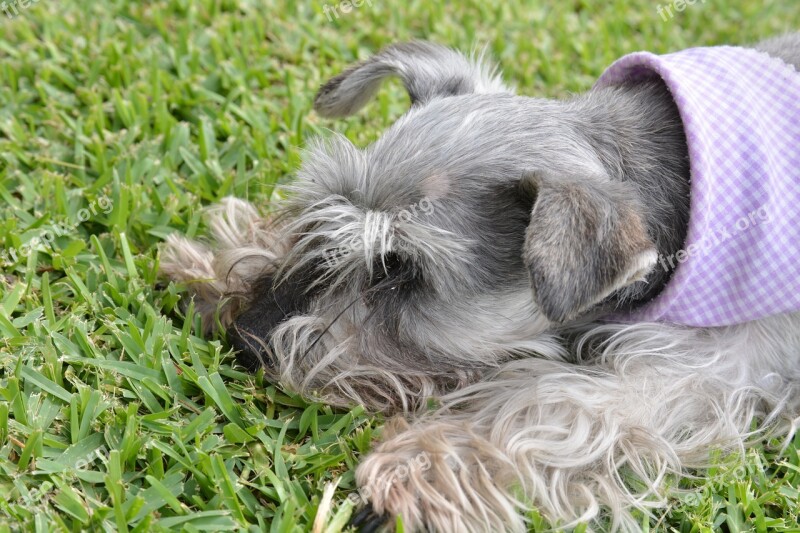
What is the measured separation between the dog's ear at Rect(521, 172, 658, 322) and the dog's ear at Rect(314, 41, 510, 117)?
1.33 m

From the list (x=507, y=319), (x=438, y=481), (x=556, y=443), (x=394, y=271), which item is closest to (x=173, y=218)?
(x=394, y=271)

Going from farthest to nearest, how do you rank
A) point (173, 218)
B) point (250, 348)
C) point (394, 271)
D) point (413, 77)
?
point (173, 218) < point (413, 77) < point (250, 348) < point (394, 271)

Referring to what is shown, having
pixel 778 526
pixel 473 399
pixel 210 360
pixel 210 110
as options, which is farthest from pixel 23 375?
pixel 778 526

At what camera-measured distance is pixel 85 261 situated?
4699 millimetres

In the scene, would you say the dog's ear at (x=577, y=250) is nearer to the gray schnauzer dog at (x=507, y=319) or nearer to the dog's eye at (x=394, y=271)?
the gray schnauzer dog at (x=507, y=319)

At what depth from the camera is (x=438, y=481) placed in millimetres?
3621

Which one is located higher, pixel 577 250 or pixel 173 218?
pixel 577 250

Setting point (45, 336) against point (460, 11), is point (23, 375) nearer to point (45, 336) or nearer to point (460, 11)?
point (45, 336)

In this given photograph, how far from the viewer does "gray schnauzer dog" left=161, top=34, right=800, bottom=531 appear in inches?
140

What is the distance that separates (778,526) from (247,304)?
272 cm

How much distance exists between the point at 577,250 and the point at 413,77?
1.69 m

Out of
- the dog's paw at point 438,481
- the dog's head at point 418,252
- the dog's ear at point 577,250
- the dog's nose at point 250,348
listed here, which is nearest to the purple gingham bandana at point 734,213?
the dog's head at point 418,252

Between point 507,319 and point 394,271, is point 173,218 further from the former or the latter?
point 507,319

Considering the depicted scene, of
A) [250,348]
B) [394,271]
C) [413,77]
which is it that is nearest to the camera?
[394,271]
